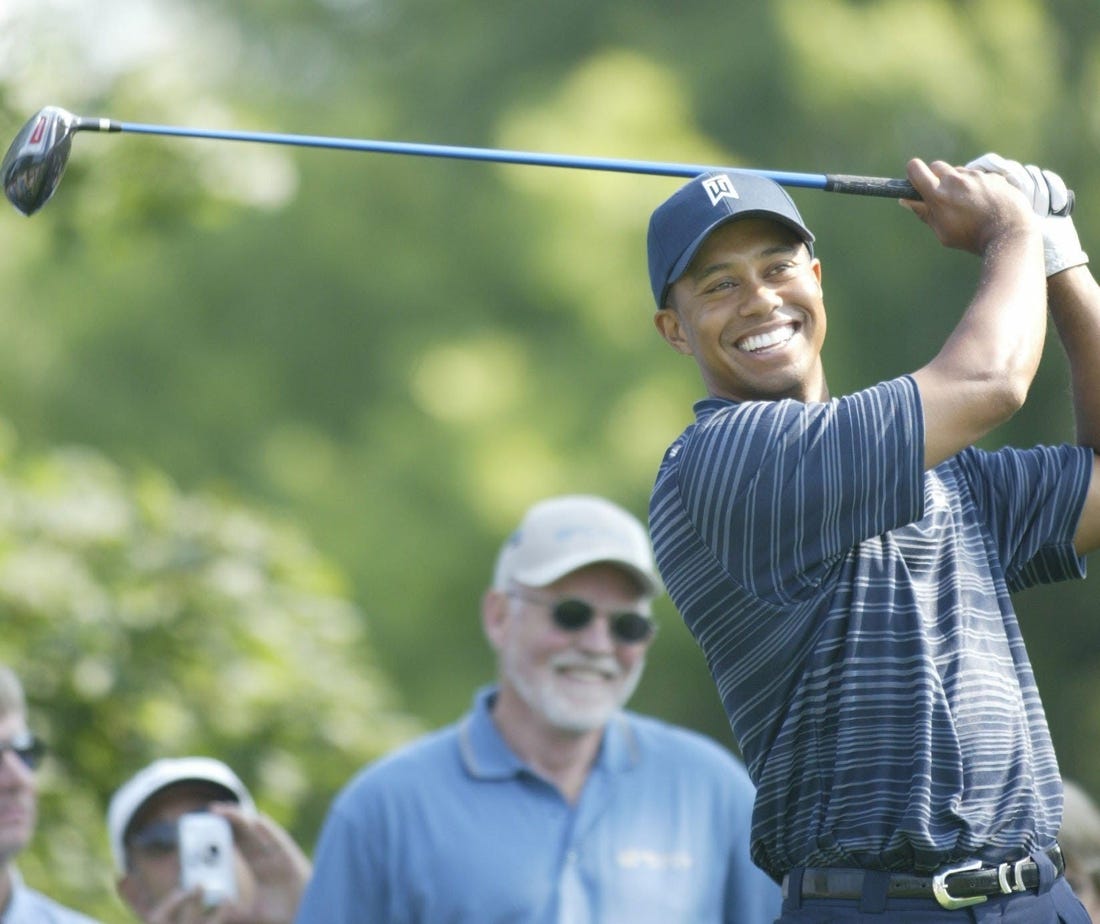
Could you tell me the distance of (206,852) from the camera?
5.18 metres

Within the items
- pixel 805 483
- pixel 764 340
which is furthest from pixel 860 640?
pixel 764 340

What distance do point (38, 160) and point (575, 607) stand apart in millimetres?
2223

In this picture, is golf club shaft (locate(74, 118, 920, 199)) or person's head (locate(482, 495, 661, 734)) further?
person's head (locate(482, 495, 661, 734))

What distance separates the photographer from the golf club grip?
11.0 feet

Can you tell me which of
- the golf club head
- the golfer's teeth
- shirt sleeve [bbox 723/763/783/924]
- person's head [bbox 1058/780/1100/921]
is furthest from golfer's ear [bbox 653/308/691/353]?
shirt sleeve [bbox 723/763/783/924]

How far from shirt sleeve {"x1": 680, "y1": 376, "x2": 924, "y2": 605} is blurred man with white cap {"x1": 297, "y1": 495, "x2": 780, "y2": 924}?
2.04 metres

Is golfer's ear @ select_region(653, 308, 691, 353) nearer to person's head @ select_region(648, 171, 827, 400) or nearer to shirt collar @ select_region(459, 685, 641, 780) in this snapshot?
person's head @ select_region(648, 171, 827, 400)

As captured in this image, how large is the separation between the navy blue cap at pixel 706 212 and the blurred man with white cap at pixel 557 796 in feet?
6.64

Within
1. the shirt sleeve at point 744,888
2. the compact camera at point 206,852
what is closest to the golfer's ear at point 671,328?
the shirt sleeve at point 744,888

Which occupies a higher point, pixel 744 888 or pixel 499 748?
pixel 499 748

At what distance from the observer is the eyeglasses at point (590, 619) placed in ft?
17.8

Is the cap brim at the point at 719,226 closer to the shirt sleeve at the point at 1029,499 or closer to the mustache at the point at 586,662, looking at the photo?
the shirt sleeve at the point at 1029,499

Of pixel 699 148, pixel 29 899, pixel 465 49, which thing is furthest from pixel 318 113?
pixel 29 899

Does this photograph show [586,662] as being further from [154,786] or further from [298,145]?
[298,145]
